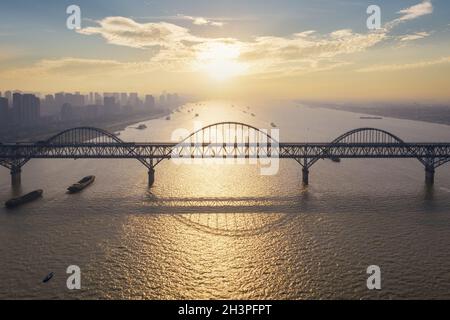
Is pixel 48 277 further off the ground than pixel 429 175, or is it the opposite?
pixel 429 175

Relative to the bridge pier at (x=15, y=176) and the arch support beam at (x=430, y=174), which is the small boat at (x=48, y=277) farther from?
the arch support beam at (x=430, y=174)

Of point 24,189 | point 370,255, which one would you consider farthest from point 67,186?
point 370,255

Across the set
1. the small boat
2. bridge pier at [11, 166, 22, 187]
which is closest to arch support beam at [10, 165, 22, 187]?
bridge pier at [11, 166, 22, 187]

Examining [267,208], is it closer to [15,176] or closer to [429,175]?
[429,175]

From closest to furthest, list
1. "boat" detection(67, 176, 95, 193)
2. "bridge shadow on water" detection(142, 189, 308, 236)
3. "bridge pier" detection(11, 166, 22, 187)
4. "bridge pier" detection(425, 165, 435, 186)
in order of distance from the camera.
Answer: "bridge shadow on water" detection(142, 189, 308, 236), "boat" detection(67, 176, 95, 193), "bridge pier" detection(425, 165, 435, 186), "bridge pier" detection(11, 166, 22, 187)

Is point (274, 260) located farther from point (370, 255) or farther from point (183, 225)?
point (183, 225)

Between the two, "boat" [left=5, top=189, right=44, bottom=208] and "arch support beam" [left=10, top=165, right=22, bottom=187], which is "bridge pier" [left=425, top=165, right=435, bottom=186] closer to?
"boat" [left=5, top=189, right=44, bottom=208]

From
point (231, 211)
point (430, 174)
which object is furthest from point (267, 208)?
point (430, 174)

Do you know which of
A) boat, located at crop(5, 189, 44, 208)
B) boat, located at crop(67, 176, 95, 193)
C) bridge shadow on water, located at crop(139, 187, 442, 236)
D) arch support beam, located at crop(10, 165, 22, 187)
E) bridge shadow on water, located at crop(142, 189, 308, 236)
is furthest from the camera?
arch support beam, located at crop(10, 165, 22, 187)

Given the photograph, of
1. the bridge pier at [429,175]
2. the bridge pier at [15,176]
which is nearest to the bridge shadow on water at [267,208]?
the bridge pier at [429,175]
